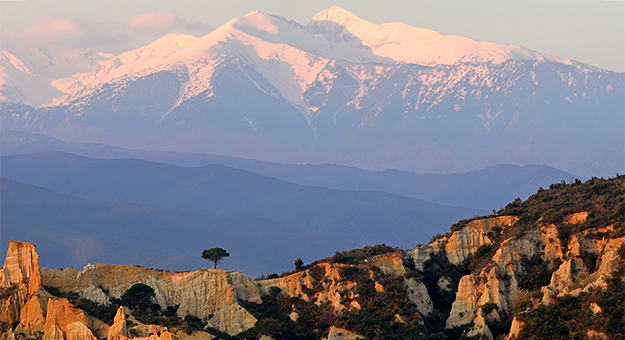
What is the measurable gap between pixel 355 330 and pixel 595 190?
1293 inches

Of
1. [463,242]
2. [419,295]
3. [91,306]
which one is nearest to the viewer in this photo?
[91,306]

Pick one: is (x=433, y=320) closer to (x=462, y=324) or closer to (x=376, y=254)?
(x=462, y=324)

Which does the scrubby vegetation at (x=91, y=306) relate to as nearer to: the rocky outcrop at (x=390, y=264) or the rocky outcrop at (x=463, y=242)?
the rocky outcrop at (x=390, y=264)

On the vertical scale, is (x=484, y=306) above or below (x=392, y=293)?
below

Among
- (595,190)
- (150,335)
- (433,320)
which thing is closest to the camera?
(150,335)

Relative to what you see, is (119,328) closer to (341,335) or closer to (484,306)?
(341,335)

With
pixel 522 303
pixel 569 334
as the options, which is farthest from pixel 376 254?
pixel 569 334

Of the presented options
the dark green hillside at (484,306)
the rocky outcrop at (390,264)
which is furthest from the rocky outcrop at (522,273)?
the rocky outcrop at (390,264)

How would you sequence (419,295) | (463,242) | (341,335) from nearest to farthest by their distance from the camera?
(341,335), (419,295), (463,242)

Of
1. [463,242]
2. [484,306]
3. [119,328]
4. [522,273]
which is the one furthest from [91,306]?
[522,273]

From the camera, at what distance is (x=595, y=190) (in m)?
116

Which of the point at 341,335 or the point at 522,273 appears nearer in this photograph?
the point at 341,335

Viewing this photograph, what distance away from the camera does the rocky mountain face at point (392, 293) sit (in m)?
94.5

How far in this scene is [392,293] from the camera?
105 m
